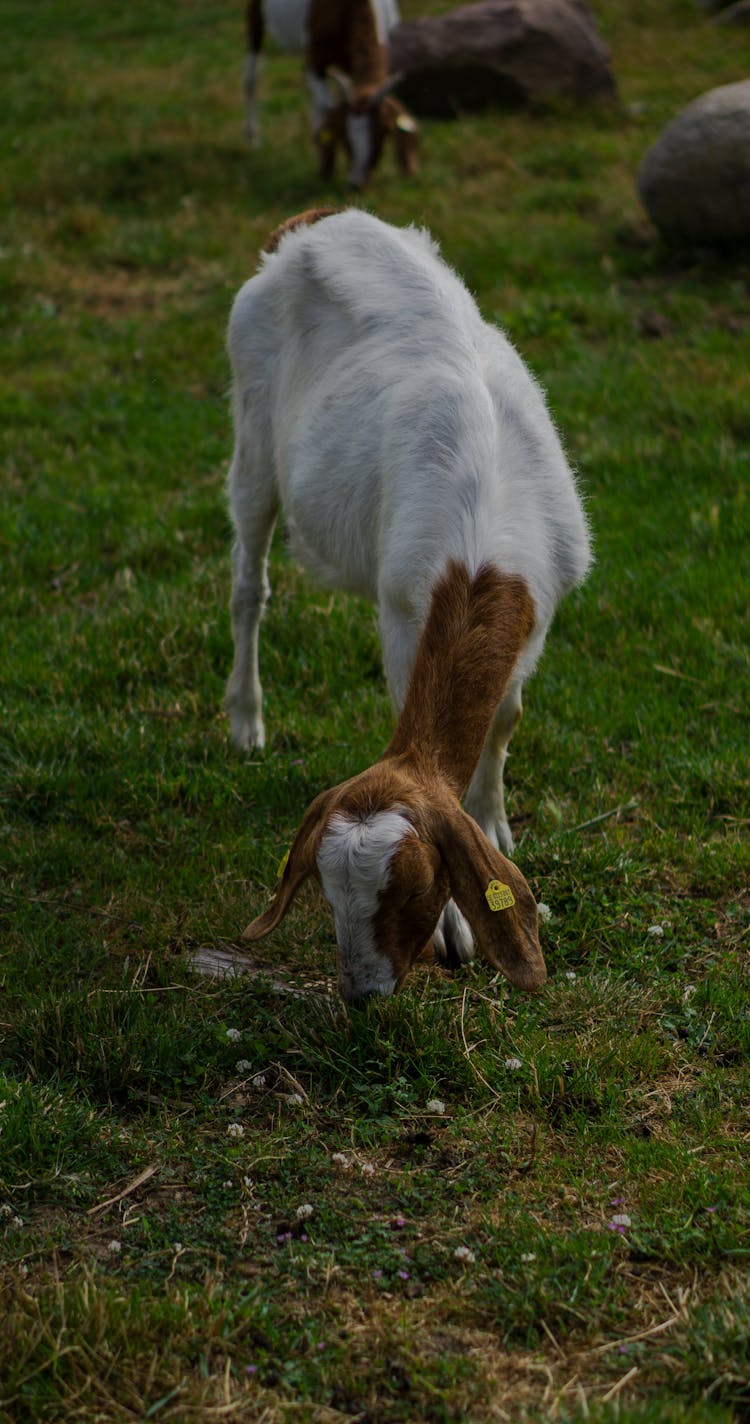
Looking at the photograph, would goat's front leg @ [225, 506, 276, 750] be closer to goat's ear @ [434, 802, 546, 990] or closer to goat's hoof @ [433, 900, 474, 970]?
goat's hoof @ [433, 900, 474, 970]

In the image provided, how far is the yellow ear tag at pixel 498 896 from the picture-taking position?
3516 mm

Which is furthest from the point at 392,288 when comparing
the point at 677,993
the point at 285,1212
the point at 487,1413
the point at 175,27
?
the point at 175,27

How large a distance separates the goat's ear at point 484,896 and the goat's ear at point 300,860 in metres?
0.27

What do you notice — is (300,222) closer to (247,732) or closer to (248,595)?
(248,595)

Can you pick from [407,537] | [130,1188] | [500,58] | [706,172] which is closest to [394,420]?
[407,537]

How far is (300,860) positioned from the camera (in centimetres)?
370

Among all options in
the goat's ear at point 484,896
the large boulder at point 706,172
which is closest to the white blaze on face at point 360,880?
the goat's ear at point 484,896

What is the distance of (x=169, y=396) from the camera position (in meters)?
8.53

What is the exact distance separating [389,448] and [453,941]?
4.58 ft

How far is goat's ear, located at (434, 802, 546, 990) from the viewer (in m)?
3.59

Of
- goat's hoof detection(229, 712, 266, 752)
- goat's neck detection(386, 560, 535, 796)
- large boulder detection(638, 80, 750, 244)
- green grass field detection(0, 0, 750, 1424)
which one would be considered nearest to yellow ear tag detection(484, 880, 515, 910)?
goat's neck detection(386, 560, 535, 796)

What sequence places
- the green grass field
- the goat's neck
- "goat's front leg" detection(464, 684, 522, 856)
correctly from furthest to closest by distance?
"goat's front leg" detection(464, 684, 522, 856) → the goat's neck → the green grass field

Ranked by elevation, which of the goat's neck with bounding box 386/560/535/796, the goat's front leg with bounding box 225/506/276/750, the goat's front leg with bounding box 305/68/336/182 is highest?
the goat's neck with bounding box 386/560/535/796

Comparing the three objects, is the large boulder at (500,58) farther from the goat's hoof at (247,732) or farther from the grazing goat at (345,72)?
the goat's hoof at (247,732)
